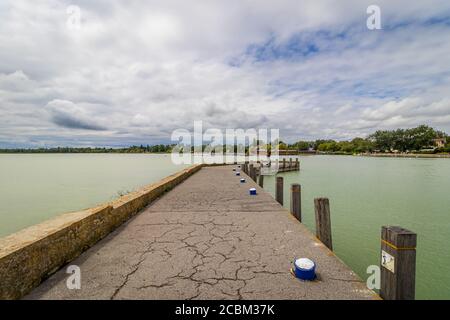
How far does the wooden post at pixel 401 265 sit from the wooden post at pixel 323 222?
75.8 inches

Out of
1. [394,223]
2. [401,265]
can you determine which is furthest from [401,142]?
[401,265]

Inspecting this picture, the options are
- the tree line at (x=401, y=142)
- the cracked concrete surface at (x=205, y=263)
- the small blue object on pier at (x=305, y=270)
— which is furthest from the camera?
the tree line at (x=401, y=142)

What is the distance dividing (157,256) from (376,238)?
282 inches

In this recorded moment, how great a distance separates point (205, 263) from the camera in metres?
3.60

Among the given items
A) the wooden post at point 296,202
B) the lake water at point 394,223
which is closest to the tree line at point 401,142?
the lake water at point 394,223

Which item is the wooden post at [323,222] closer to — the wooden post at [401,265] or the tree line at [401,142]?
the wooden post at [401,265]

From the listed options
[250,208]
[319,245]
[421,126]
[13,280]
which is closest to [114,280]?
[13,280]

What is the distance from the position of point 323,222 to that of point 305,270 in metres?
1.88

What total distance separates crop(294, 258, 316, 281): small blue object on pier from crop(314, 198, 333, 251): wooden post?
1.69 metres

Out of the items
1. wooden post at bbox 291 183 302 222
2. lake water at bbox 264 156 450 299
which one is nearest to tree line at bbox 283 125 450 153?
lake water at bbox 264 156 450 299

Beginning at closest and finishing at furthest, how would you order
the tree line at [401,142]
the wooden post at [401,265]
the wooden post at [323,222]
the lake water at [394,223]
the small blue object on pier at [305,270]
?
the wooden post at [401,265], the small blue object on pier at [305,270], the wooden post at [323,222], the lake water at [394,223], the tree line at [401,142]

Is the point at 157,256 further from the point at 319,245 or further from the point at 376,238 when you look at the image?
the point at 376,238

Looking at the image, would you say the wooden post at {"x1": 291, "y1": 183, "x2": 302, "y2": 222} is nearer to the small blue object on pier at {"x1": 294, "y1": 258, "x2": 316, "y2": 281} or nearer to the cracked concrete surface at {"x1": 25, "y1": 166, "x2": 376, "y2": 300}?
the cracked concrete surface at {"x1": 25, "y1": 166, "x2": 376, "y2": 300}

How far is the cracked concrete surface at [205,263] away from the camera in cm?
287
